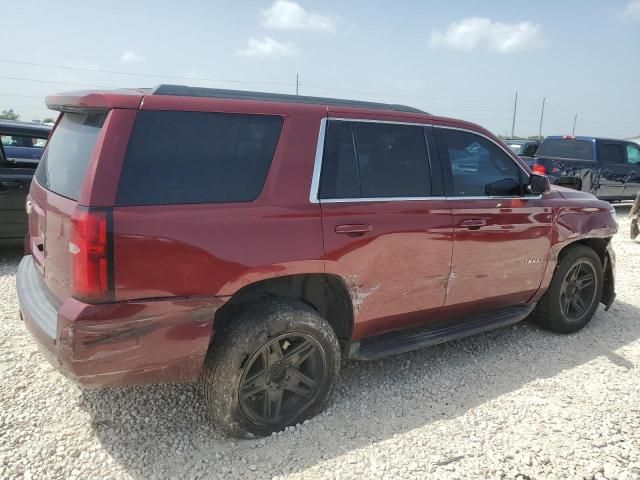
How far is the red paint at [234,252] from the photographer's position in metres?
2.23

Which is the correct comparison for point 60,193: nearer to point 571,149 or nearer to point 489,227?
point 489,227

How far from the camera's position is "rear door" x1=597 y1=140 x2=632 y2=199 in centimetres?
1237

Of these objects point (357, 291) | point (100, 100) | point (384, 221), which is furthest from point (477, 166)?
point (100, 100)

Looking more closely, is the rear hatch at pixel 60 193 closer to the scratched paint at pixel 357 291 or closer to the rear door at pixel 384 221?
the rear door at pixel 384 221

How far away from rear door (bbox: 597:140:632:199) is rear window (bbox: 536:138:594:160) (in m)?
0.28

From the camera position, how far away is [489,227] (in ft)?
11.6

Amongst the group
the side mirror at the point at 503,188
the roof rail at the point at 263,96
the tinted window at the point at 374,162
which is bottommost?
the side mirror at the point at 503,188

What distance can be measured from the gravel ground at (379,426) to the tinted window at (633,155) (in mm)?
11121

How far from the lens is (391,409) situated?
123 inches

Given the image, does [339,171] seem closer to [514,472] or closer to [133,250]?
[133,250]

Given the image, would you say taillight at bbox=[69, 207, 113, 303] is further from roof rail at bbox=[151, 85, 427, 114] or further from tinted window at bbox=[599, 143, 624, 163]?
tinted window at bbox=[599, 143, 624, 163]

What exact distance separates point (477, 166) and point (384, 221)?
113 cm

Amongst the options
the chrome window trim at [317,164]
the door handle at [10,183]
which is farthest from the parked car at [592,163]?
the door handle at [10,183]

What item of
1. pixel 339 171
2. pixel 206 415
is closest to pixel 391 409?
pixel 206 415
